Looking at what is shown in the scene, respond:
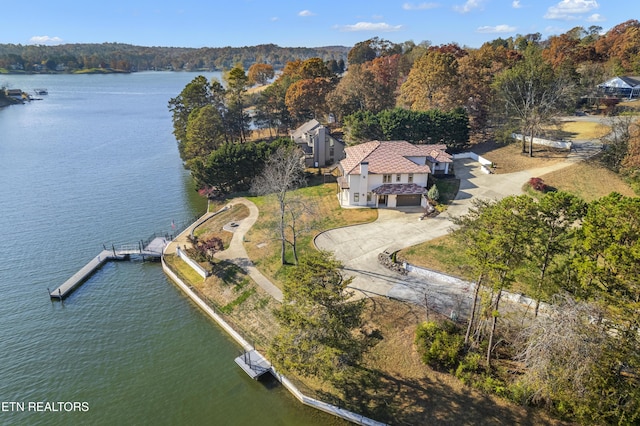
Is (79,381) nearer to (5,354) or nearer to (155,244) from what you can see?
(5,354)

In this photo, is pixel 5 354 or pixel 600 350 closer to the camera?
pixel 600 350

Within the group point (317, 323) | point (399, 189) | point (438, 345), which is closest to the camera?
point (317, 323)

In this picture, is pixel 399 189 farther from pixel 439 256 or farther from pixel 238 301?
pixel 238 301

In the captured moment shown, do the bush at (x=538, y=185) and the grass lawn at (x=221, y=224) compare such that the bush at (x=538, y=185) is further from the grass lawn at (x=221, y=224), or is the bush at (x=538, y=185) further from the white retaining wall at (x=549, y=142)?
the grass lawn at (x=221, y=224)

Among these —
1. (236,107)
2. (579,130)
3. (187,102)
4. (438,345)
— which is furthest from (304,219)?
(579,130)

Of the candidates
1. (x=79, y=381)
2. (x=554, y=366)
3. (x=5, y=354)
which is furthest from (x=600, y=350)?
(x=5, y=354)

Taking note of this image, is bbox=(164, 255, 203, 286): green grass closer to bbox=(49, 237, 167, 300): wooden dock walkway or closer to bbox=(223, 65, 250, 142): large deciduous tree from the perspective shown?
bbox=(49, 237, 167, 300): wooden dock walkway

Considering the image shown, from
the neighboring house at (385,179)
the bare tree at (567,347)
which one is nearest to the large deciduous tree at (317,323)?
the bare tree at (567,347)
